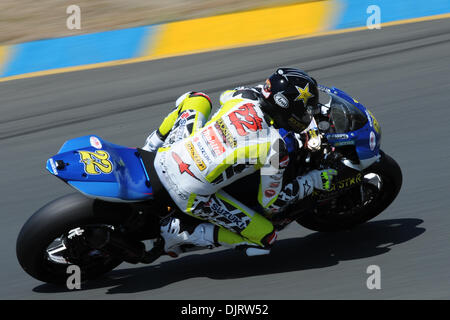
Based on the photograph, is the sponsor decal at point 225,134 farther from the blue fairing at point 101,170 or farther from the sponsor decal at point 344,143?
the sponsor decal at point 344,143

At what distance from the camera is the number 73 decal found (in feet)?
15.2

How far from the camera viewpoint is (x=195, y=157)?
15.5 feet

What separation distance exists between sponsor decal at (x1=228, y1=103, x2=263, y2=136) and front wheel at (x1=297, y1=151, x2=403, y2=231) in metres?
0.81

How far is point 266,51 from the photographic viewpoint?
866 cm

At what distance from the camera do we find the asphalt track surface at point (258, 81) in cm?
504

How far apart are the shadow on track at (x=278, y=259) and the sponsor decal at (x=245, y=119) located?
1.12 metres

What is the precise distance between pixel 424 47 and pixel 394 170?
345cm

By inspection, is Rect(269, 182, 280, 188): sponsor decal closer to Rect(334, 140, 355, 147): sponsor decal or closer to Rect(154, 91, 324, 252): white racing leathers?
Rect(154, 91, 324, 252): white racing leathers

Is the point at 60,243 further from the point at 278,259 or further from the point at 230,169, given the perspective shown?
the point at 278,259

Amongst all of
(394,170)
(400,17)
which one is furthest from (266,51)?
(394,170)

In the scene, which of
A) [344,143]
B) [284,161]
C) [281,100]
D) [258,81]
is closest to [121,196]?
[284,161]

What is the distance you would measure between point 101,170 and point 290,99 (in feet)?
4.01

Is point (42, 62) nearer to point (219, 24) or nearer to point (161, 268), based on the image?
point (219, 24)
